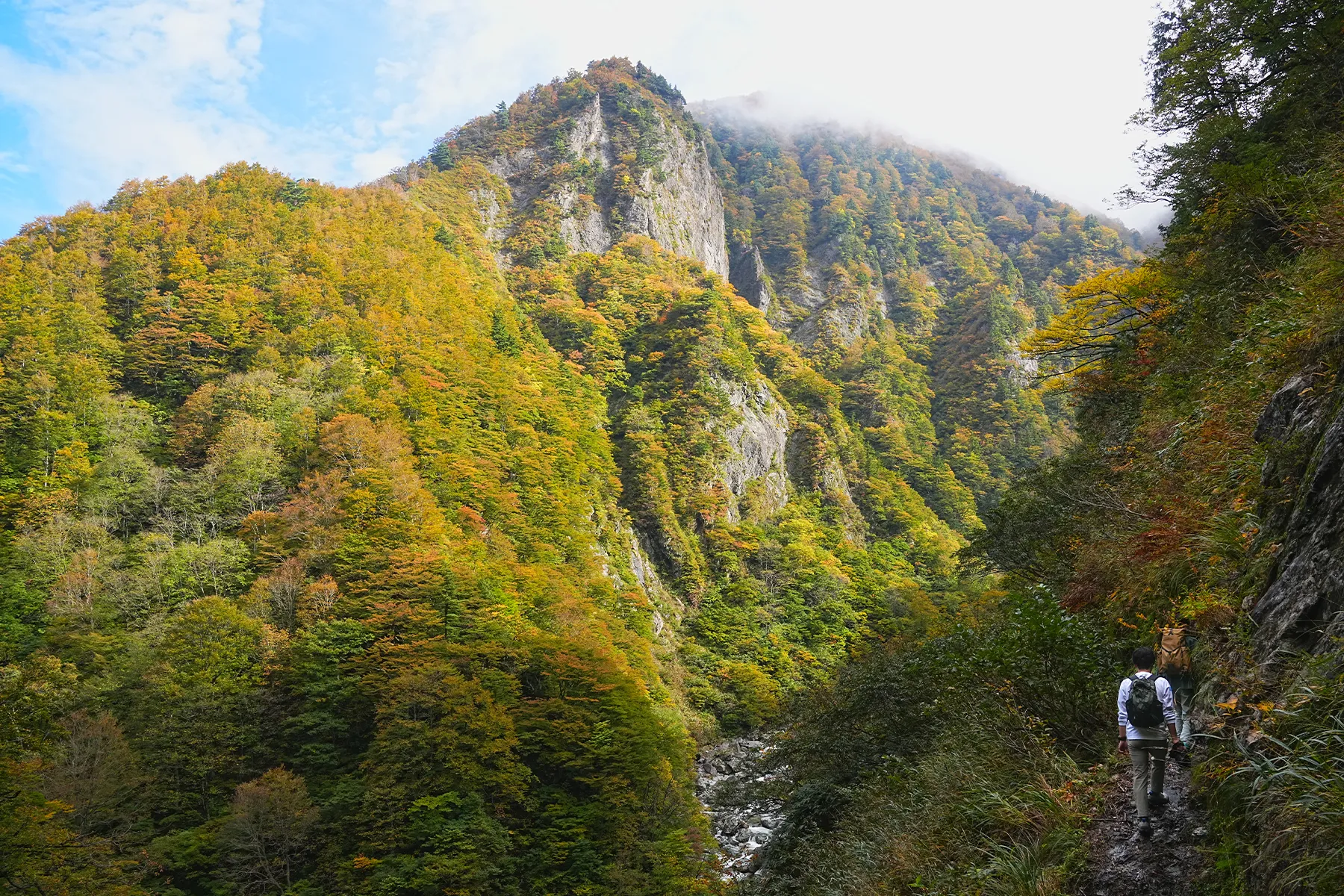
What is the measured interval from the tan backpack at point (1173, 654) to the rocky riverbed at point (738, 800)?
15330 mm

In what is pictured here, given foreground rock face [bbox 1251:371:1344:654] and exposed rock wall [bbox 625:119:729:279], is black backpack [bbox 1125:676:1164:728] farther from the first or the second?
exposed rock wall [bbox 625:119:729:279]

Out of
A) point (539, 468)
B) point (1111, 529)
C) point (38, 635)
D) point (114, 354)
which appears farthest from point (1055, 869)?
point (114, 354)

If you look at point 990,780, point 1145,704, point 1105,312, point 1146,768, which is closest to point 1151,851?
point 1146,768

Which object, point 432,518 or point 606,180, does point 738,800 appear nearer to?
point 432,518

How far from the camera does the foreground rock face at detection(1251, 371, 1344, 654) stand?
4.16 m

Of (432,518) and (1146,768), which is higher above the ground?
(432,518)

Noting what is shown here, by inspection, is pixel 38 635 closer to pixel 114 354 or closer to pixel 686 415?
pixel 114 354

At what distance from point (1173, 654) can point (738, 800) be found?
83.7 feet

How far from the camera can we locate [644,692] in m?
27.7

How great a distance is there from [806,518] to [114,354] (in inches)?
2137

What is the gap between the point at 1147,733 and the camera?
4363 millimetres

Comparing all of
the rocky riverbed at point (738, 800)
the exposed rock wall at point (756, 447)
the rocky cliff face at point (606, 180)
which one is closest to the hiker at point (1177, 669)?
the rocky riverbed at point (738, 800)

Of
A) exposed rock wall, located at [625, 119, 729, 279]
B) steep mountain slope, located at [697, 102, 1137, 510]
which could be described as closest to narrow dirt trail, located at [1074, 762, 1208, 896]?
steep mountain slope, located at [697, 102, 1137, 510]

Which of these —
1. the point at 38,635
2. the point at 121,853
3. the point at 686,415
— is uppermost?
the point at 686,415
